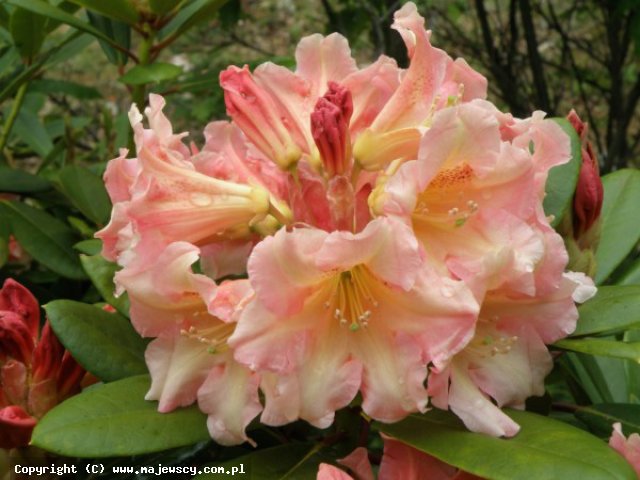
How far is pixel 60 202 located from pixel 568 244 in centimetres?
111

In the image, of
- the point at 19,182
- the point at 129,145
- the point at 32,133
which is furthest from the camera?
the point at 32,133

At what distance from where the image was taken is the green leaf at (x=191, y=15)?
149 cm

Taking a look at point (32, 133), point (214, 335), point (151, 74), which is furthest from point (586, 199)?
point (32, 133)

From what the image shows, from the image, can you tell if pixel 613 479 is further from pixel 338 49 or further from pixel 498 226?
pixel 338 49

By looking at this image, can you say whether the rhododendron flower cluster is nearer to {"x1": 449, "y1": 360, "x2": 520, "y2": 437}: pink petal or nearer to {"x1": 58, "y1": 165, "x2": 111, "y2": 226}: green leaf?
{"x1": 449, "y1": 360, "x2": 520, "y2": 437}: pink petal

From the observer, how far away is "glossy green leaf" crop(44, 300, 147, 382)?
1088mm

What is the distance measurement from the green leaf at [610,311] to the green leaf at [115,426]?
1.49 ft

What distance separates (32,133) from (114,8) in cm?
81

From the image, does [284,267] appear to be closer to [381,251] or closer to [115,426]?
[381,251]

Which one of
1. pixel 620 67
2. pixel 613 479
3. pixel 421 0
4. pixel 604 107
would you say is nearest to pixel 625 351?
pixel 613 479

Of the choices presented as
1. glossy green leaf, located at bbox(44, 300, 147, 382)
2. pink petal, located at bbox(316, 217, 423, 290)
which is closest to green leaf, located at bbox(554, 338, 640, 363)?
pink petal, located at bbox(316, 217, 423, 290)

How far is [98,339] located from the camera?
1113 millimetres

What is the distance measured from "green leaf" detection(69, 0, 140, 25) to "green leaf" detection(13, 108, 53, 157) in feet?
2.42

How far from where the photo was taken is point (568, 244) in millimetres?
1169
